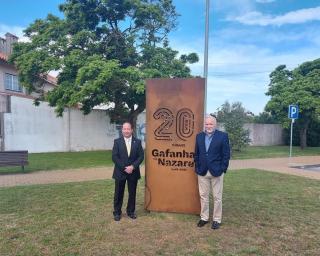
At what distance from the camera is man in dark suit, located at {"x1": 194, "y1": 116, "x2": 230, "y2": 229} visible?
5805mm

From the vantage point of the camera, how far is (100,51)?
16.3 meters

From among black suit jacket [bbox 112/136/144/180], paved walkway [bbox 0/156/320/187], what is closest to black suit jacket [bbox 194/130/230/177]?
black suit jacket [bbox 112/136/144/180]

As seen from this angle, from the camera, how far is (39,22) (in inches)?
675

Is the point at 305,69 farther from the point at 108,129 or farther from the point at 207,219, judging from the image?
the point at 207,219

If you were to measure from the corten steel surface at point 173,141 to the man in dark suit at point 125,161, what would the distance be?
0.40 meters

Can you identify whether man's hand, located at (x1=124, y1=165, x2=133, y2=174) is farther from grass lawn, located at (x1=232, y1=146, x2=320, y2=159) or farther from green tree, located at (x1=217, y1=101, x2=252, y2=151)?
green tree, located at (x1=217, y1=101, x2=252, y2=151)

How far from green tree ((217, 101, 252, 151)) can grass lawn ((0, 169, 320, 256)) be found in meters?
11.5

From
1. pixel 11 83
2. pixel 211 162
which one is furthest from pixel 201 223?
pixel 11 83

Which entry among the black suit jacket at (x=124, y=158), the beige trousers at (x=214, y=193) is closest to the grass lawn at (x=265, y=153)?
the beige trousers at (x=214, y=193)

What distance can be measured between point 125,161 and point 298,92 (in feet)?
62.1

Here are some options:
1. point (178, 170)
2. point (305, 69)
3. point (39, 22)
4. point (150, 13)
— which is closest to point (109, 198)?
point (178, 170)

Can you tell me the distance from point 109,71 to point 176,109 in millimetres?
7941

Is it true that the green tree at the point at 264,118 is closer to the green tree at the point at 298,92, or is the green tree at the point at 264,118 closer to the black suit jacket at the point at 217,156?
the green tree at the point at 298,92

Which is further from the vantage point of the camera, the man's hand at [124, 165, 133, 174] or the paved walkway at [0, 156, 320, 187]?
the paved walkway at [0, 156, 320, 187]
